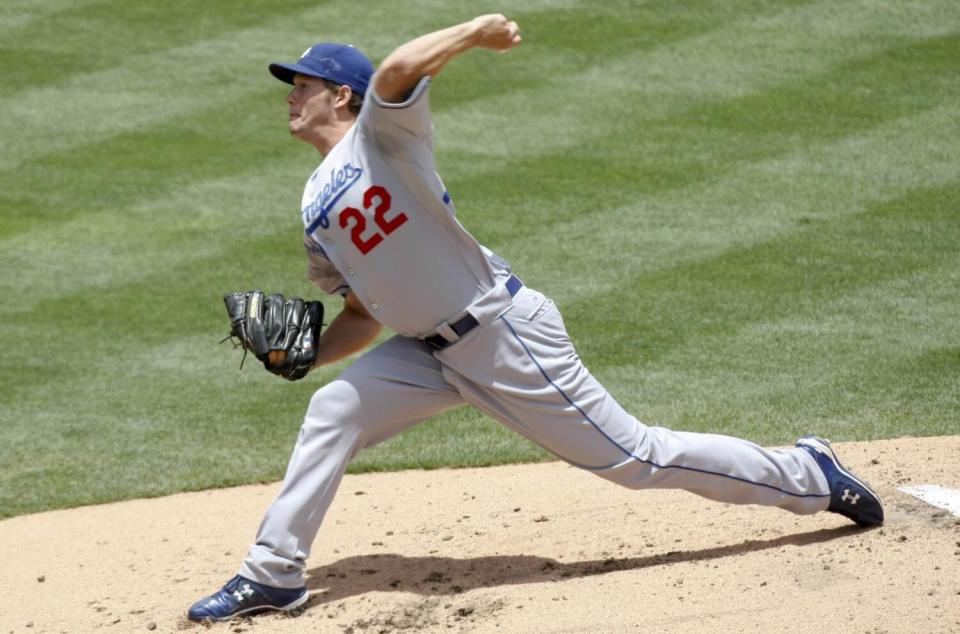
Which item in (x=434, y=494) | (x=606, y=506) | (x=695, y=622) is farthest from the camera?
(x=434, y=494)

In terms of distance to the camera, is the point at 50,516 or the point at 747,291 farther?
the point at 747,291

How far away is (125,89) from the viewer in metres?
10.3

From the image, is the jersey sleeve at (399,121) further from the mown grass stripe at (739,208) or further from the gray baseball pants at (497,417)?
the mown grass stripe at (739,208)

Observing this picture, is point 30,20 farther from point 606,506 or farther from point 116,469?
point 606,506

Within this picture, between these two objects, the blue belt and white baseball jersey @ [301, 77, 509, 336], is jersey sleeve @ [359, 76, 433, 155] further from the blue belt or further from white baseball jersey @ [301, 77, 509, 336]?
the blue belt

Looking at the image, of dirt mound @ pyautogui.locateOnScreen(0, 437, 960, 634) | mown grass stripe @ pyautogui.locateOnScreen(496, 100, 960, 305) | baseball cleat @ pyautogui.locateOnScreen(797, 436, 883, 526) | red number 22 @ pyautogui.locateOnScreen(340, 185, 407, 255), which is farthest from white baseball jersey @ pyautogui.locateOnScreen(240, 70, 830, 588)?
mown grass stripe @ pyautogui.locateOnScreen(496, 100, 960, 305)

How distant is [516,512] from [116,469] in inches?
73.5

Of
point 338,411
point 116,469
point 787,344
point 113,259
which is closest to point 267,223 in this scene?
point 113,259

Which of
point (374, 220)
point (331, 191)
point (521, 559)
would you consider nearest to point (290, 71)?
point (331, 191)

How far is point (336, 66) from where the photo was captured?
13.7ft

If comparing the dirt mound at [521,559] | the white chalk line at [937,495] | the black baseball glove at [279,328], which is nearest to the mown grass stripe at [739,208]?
the dirt mound at [521,559]

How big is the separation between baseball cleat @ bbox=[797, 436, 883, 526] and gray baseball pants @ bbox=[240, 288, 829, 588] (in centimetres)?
26

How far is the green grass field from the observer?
20.2 ft

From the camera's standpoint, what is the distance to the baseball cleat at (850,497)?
14.3ft
